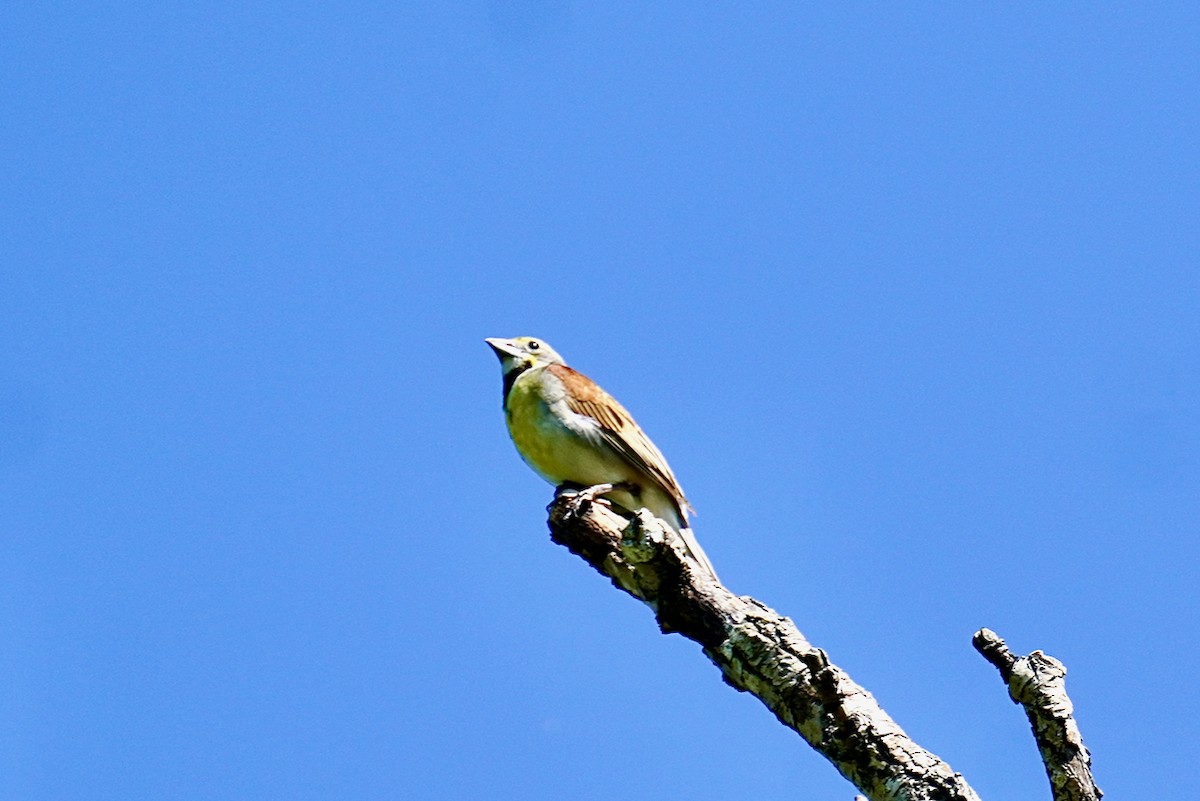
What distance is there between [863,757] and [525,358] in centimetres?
518

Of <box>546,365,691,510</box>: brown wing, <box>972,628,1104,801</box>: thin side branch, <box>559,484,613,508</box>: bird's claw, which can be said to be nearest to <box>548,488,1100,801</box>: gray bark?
<box>972,628,1104,801</box>: thin side branch

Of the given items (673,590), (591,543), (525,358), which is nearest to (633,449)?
(525,358)

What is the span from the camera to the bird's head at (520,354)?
8.38 meters

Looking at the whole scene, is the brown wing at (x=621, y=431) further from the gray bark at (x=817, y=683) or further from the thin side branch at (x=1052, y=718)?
the thin side branch at (x=1052, y=718)

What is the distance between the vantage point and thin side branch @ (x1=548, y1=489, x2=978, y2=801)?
11.4 ft

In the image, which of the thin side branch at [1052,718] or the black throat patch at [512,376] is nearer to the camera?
the thin side branch at [1052,718]

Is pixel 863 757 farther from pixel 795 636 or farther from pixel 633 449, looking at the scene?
pixel 633 449

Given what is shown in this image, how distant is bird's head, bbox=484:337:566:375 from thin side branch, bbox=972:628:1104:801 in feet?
17.1

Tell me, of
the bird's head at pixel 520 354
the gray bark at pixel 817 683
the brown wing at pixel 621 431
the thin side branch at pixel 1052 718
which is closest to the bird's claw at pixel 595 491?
the brown wing at pixel 621 431

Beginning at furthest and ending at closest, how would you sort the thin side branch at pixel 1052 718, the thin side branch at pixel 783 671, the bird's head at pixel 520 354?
the bird's head at pixel 520 354 < the thin side branch at pixel 783 671 < the thin side branch at pixel 1052 718

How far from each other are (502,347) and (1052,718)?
562 cm

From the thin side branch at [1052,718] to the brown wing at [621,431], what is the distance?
3776 millimetres

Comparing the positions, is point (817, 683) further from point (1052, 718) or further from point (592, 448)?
point (592, 448)

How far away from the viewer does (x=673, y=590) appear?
411cm
